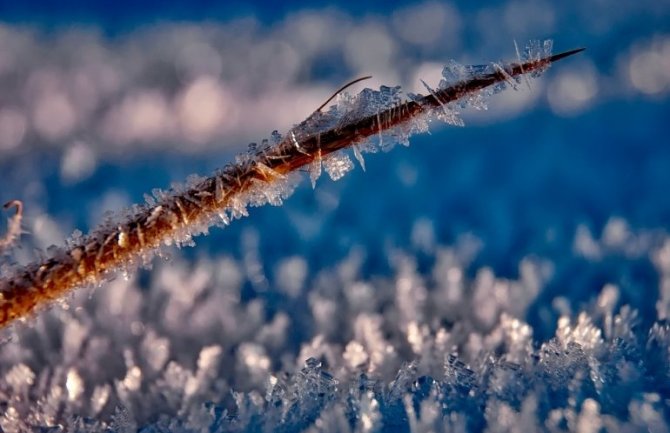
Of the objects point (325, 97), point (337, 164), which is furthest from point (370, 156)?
point (337, 164)

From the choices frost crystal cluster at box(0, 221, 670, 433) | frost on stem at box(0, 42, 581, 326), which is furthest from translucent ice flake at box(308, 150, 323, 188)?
frost crystal cluster at box(0, 221, 670, 433)

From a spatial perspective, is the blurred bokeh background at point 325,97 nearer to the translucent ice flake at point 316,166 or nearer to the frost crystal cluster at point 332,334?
the frost crystal cluster at point 332,334

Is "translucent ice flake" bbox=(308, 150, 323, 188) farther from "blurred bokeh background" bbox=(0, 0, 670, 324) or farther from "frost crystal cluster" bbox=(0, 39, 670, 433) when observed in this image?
"blurred bokeh background" bbox=(0, 0, 670, 324)

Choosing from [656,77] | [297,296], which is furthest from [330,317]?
[656,77]

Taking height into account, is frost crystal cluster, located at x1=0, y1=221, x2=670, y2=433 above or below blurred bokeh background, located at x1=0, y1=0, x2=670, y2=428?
below

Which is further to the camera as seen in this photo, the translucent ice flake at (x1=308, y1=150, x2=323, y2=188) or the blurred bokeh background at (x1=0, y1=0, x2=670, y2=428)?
the blurred bokeh background at (x1=0, y1=0, x2=670, y2=428)

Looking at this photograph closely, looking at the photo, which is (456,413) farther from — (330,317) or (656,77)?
(656,77)

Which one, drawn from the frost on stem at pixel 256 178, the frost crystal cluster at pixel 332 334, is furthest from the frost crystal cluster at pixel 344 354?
the frost on stem at pixel 256 178
